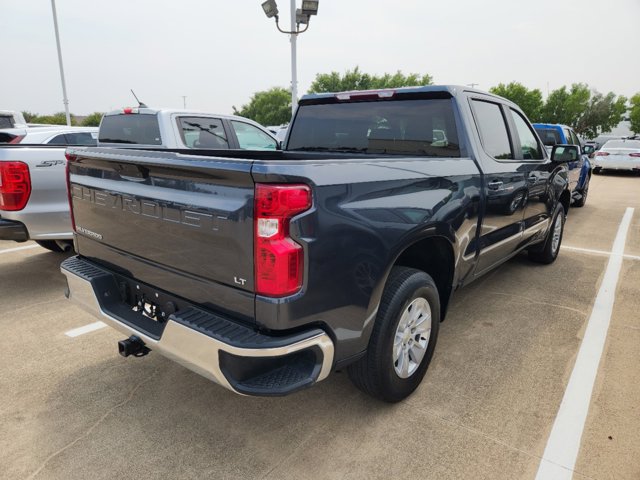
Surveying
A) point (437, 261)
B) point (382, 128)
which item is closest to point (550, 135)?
point (382, 128)

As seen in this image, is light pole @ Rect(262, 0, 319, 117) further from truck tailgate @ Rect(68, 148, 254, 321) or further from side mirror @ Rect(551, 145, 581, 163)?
truck tailgate @ Rect(68, 148, 254, 321)

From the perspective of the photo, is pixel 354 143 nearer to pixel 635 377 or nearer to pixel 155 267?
pixel 155 267

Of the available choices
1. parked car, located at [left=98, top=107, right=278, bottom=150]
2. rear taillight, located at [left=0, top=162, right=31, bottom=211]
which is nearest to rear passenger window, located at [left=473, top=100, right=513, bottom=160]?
parked car, located at [left=98, top=107, right=278, bottom=150]

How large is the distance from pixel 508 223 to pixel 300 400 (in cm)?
→ 234

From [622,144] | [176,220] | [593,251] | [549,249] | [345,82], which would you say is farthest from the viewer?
[345,82]

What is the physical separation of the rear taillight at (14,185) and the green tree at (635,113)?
85.7 m

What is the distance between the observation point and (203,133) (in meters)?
6.19

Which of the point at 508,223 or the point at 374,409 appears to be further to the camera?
Result: the point at 508,223

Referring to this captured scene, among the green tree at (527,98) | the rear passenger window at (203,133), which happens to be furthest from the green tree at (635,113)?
the rear passenger window at (203,133)

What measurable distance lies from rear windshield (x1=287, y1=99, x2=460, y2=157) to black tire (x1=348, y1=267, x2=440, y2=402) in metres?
1.15

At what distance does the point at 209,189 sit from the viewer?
199cm

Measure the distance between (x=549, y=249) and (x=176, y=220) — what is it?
4.91m

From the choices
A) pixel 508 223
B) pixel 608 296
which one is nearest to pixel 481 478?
pixel 508 223

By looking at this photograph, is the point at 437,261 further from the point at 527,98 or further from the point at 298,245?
the point at 527,98
